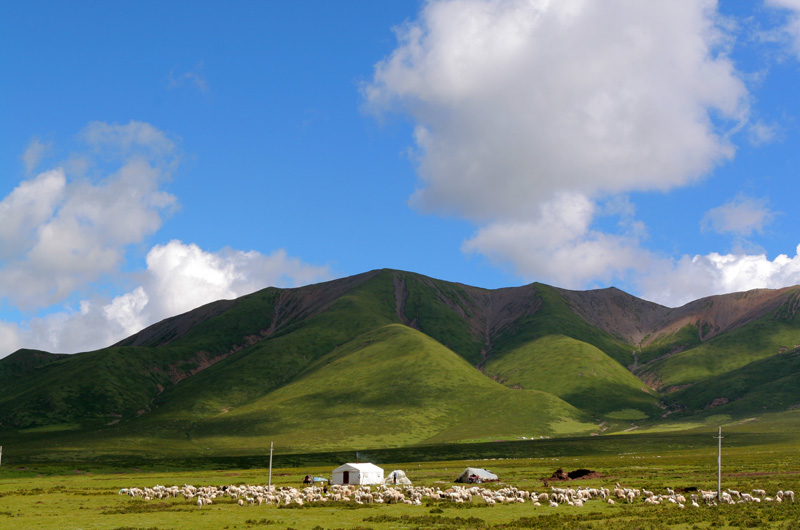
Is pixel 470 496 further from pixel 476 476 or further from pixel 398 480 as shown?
pixel 476 476

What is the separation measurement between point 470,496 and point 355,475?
108 feet

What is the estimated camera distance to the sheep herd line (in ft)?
244

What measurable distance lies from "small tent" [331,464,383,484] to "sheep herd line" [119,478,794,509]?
57.9ft

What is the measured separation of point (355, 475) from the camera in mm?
109562

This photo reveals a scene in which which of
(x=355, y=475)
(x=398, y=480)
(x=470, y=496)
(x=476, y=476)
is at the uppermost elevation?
(x=470, y=496)

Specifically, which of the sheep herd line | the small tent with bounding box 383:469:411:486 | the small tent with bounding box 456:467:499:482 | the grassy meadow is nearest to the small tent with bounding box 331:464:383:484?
the small tent with bounding box 383:469:411:486

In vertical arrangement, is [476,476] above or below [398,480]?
above

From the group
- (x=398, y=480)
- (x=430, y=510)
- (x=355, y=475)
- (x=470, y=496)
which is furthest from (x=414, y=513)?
(x=355, y=475)

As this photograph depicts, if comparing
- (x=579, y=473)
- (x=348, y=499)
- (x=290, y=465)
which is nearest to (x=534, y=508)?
(x=348, y=499)

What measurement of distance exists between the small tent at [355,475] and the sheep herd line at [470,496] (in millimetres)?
17641

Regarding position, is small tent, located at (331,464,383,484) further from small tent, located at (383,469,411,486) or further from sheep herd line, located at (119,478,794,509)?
sheep herd line, located at (119,478,794,509)

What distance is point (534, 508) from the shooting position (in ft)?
237

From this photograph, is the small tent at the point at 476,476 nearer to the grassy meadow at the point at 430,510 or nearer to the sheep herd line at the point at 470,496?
the grassy meadow at the point at 430,510

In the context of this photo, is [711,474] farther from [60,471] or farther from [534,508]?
[60,471]
